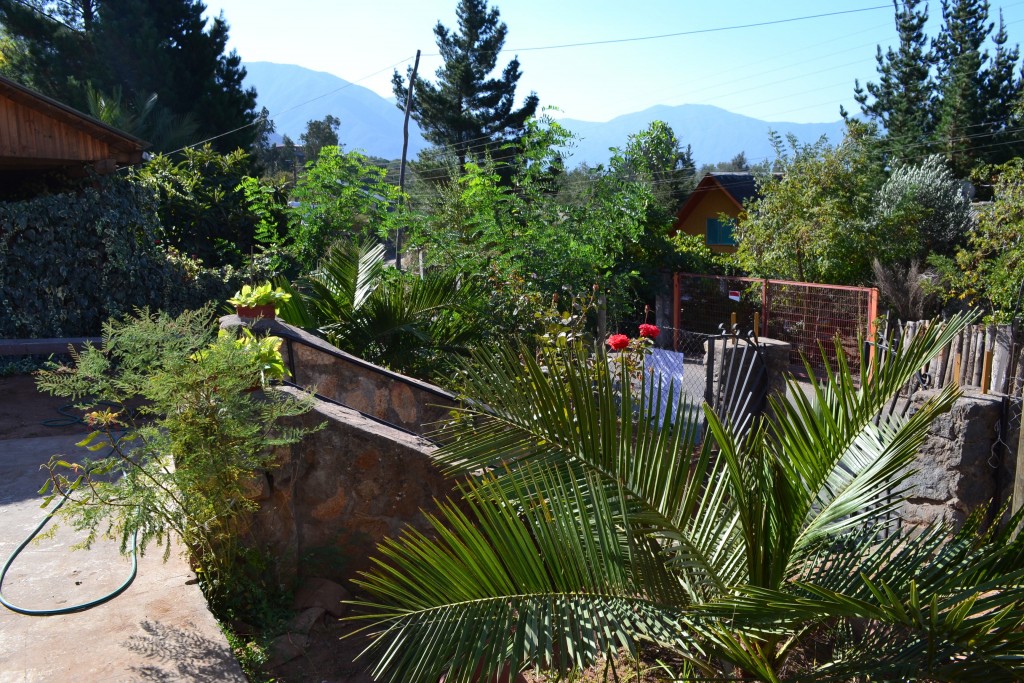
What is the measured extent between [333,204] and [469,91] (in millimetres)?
28598

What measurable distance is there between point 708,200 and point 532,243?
2535cm

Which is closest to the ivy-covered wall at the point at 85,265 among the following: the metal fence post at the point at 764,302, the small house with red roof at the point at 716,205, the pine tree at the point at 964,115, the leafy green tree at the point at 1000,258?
the metal fence post at the point at 764,302

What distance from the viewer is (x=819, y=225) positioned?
58.7 ft

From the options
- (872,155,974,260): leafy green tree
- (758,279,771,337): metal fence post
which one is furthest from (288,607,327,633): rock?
(872,155,974,260): leafy green tree

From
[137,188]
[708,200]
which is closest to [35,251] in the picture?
[137,188]

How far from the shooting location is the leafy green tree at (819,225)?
17781 mm

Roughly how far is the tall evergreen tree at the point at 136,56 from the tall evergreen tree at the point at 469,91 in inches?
397

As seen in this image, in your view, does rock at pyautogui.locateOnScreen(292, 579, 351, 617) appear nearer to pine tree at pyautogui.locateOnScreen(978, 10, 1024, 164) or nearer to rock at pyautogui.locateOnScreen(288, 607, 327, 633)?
rock at pyautogui.locateOnScreen(288, 607, 327, 633)

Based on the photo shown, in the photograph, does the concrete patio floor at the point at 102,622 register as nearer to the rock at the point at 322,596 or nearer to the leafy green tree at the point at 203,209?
the rock at the point at 322,596

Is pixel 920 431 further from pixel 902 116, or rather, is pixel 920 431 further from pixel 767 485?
pixel 902 116

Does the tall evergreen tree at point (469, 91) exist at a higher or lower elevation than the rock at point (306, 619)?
higher

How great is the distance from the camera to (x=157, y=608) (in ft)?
11.6

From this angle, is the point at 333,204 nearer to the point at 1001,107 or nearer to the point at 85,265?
the point at 85,265

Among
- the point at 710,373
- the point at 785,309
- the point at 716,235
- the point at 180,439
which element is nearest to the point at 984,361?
the point at 710,373
